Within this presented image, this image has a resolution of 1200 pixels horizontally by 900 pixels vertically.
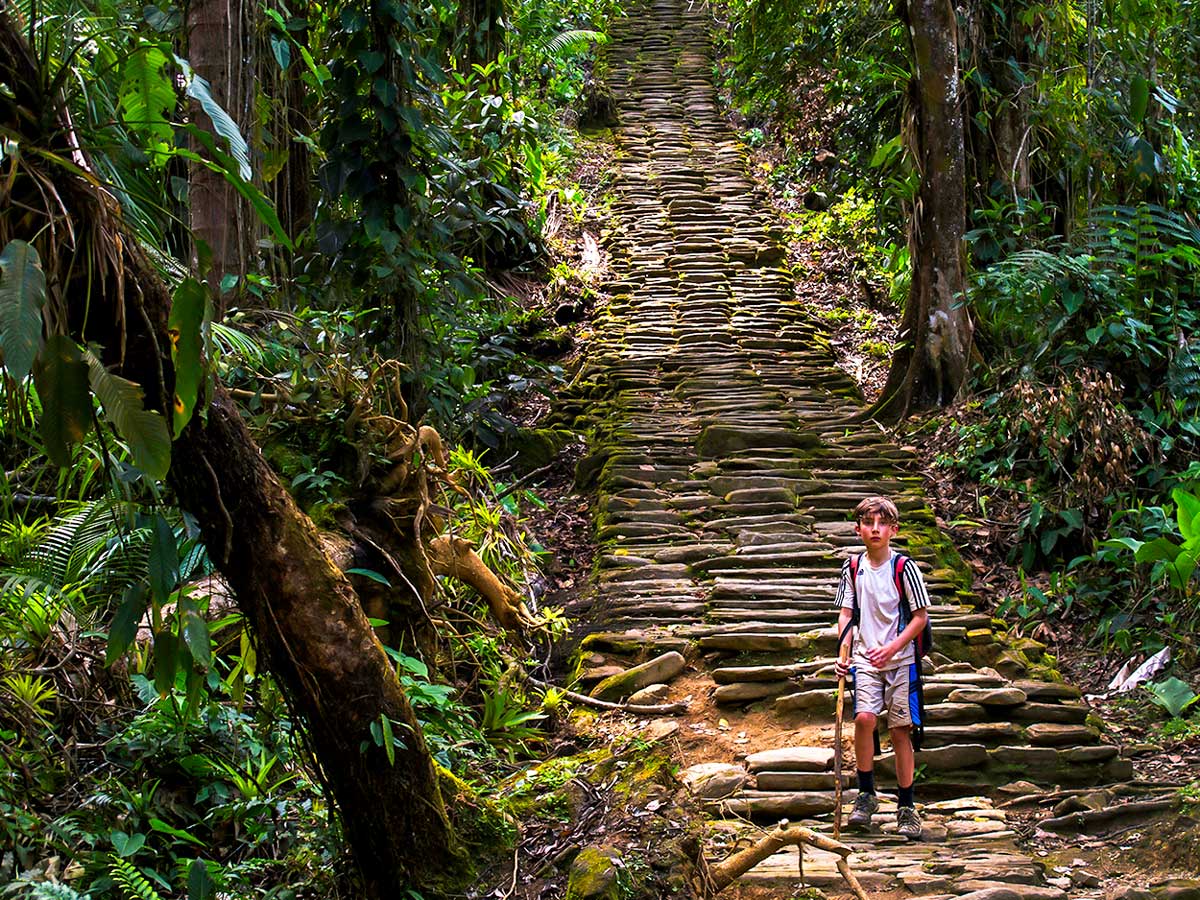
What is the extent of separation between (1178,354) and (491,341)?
476cm

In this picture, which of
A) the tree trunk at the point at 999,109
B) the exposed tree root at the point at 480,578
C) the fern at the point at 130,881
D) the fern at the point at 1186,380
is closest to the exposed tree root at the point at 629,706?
the exposed tree root at the point at 480,578

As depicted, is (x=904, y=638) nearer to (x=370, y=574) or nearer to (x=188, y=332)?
(x=370, y=574)

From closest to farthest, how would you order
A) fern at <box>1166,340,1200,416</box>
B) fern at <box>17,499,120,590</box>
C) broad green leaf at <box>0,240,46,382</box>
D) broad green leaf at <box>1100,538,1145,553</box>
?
broad green leaf at <box>0,240,46,382</box>
fern at <box>17,499,120,590</box>
broad green leaf at <box>1100,538,1145,553</box>
fern at <box>1166,340,1200,416</box>

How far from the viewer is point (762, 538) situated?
6977 millimetres

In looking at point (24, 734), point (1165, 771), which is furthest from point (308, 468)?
point (1165, 771)

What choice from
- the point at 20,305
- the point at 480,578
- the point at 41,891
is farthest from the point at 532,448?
the point at 20,305

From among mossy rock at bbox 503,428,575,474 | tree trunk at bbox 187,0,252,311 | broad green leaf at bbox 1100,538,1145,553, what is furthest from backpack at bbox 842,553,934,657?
mossy rock at bbox 503,428,575,474

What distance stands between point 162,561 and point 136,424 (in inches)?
17.5

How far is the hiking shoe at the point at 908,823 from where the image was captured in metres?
4.25

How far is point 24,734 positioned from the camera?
3.78 m

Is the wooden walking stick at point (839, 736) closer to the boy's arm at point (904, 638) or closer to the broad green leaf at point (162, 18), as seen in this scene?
the boy's arm at point (904, 638)

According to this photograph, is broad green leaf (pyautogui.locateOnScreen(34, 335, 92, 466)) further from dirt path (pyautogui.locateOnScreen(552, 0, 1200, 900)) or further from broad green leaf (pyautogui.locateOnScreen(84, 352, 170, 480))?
dirt path (pyautogui.locateOnScreen(552, 0, 1200, 900))

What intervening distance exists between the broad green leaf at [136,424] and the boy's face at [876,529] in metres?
2.95

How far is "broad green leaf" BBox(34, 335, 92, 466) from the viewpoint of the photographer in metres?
2.06
